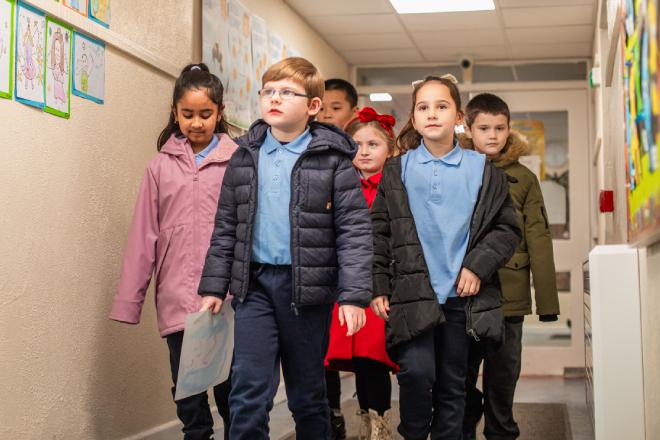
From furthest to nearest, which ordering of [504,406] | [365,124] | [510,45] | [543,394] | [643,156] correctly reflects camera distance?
[510,45], [543,394], [365,124], [504,406], [643,156]

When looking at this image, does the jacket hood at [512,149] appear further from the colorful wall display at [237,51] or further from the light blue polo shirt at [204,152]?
the colorful wall display at [237,51]

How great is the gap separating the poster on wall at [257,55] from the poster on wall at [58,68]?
1983mm

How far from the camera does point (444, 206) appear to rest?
2699 mm

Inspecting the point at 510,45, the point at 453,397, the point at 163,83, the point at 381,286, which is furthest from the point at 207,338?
the point at 510,45

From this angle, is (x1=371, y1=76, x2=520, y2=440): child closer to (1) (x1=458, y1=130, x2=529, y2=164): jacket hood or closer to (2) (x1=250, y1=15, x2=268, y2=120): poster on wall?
(1) (x1=458, y1=130, x2=529, y2=164): jacket hood

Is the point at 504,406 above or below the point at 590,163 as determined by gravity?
below

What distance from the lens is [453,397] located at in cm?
266

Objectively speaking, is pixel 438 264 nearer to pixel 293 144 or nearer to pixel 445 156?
pixel 445 156

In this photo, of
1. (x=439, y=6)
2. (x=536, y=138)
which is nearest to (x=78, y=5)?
(x=439, y=6)

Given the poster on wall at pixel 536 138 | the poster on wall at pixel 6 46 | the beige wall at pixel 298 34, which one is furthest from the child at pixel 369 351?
the poster on wall at pixel 536 138

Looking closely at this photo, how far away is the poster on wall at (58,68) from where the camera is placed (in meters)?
2.81

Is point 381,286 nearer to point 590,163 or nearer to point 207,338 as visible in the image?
point 207,338

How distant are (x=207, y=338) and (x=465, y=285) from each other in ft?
2.45

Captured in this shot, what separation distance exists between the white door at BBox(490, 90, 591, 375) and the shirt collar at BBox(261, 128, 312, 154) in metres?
4.66
